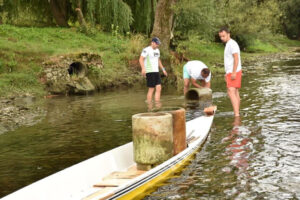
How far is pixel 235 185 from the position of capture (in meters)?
5.48

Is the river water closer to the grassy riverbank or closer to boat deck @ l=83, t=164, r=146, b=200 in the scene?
boat deck @ l=83, t=164, r=146, b=200

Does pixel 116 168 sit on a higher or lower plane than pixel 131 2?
lower

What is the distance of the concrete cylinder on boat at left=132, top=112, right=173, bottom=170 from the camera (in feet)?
19.6

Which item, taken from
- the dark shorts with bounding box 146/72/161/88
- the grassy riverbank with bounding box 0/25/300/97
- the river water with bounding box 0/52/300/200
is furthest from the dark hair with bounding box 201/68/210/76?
the grassy riverbank with bounding box 0/25/300/97

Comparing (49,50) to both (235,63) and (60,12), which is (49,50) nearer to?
(60,12)

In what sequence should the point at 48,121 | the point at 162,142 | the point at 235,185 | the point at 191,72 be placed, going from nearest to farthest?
the point at 235,185
the point at 162,142
the point at 48,121
the point at 191,72

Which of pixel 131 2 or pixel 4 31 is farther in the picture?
pixel 131 2

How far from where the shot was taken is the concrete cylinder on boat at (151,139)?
5.99 meters

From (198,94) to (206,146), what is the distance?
5.55m

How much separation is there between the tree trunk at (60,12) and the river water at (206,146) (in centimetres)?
1508

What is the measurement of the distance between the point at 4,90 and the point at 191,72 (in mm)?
7507

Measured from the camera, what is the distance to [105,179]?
18.6 feet

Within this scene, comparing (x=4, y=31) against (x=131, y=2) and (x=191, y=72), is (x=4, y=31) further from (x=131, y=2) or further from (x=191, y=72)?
(x=191, y=72)

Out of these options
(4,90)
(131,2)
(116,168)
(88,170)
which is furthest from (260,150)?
(131,2)
